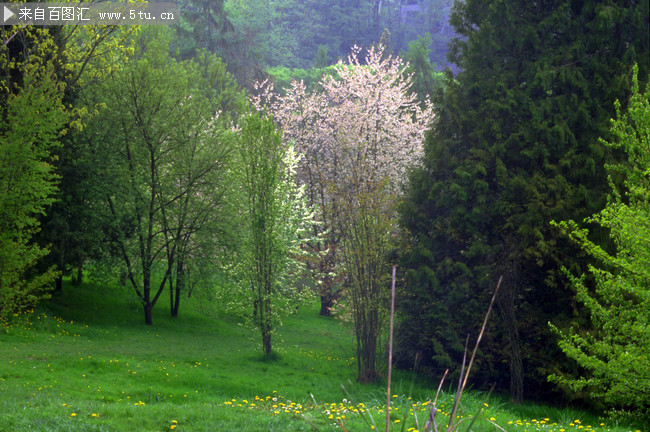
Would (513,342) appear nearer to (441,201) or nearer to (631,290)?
(441,201)

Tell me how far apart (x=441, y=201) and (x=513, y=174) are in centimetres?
198

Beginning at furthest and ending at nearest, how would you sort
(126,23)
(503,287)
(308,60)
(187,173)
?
(308,60), (187,173), (126,23), (503,287)

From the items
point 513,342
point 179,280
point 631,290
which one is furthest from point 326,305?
point 631,290

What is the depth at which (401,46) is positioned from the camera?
74500 millimetres

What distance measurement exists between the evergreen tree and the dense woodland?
0.06m

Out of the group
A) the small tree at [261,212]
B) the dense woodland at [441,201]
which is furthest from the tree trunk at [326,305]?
the small tree at [261,212]

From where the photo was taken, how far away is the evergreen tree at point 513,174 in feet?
44.6

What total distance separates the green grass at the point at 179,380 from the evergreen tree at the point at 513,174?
1.90 metres

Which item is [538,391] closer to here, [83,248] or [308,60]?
[83,248]

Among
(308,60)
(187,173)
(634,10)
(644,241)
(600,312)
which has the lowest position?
(600,312)

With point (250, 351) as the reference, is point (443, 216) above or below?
above

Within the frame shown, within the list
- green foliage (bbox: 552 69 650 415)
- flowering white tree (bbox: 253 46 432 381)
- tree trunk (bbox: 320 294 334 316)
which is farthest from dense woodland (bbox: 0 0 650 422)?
tree trunk (bbox: 320 294 334 316)

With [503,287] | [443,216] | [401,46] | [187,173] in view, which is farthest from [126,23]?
[401,46]

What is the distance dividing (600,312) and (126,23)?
15.1 metres
